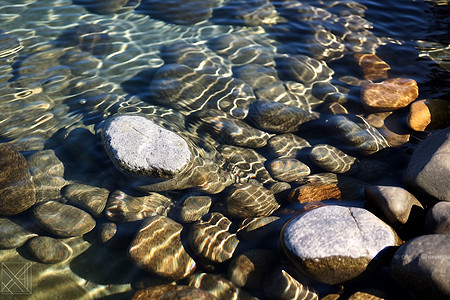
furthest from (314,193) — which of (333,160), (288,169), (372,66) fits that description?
(372,66)

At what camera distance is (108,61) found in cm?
691

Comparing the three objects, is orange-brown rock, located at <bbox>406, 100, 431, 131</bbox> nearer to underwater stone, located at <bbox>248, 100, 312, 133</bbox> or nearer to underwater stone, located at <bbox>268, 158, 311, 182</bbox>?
underwater stone, located at <bbox>248, 100, 312, 133</bbox>

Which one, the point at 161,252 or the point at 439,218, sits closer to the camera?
the point at 439,218

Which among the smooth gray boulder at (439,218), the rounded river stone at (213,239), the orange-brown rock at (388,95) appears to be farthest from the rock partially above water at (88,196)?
the orange-brown rock at (388,95)

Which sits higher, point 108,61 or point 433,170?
point 108,61

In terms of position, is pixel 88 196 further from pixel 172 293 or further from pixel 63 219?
pixel 172 293

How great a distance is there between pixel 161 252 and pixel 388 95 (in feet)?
14.3

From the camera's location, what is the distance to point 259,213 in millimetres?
4539

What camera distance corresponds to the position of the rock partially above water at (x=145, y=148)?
458 cm

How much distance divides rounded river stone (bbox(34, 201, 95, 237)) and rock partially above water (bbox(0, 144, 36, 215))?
0.64 ft

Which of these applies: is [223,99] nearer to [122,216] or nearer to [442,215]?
[122,216]

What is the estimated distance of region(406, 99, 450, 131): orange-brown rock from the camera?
555 cm

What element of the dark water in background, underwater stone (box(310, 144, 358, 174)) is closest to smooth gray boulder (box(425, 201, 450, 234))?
underwater stone (box(310, 144, 358, 174))

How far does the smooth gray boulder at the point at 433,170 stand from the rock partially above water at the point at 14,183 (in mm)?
4678
